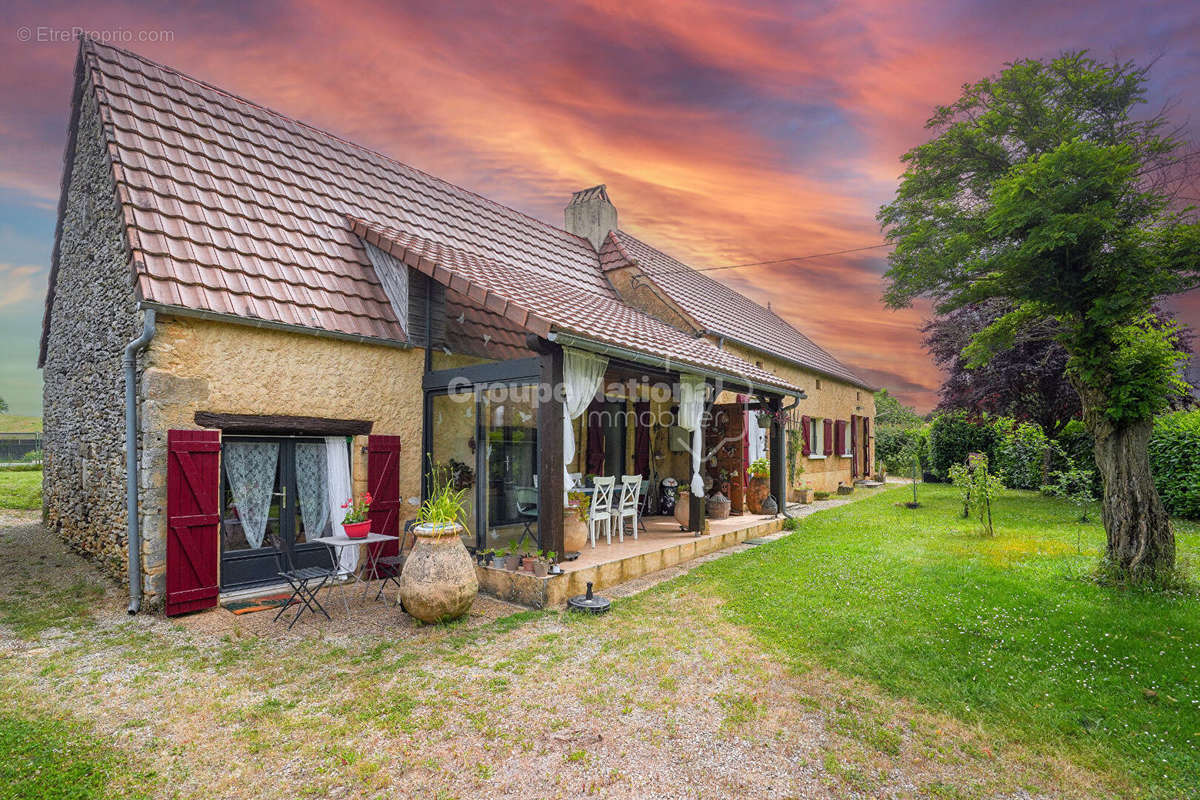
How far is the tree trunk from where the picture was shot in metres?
5.70

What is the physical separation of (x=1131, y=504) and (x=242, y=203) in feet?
35.1

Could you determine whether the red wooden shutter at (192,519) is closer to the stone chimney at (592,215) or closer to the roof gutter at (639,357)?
the roof gutter at (639,357)

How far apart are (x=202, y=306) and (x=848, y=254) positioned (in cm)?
1044

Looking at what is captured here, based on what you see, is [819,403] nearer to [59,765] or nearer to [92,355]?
[92,355]

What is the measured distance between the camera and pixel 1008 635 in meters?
4.71

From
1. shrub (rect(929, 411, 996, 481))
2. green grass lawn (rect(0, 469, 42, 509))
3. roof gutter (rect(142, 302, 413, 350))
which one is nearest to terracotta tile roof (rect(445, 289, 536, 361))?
roof gutter (rect(142, 302, 413, 350))

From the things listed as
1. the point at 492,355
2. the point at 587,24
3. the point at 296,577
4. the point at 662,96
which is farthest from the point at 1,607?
the point at 662,96

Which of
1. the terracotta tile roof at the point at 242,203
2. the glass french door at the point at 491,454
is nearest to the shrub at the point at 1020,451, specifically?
the glass french door at the point at 491,454

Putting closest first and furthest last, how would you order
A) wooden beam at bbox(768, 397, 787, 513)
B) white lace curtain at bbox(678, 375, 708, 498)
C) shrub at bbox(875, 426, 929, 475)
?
1. white lace curtain at bbox(678, 375, 708, 498)
2. wooden beam at bbox(768, 397, 787, 513)
3. shrub at bbox(875, 426, 929, 475)

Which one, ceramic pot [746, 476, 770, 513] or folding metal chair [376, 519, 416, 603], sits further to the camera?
ceramic pot [746, 476, 770, 513]

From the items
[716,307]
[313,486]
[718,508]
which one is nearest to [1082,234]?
[718,508]

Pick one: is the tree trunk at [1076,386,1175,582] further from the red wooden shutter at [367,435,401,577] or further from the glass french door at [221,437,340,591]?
the glass french door at [221,437,340,591]

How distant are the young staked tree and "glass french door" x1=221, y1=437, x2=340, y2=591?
7.50 meters

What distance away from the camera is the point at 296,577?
515 cm
